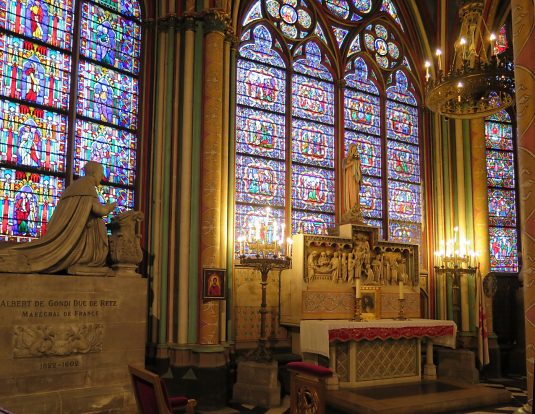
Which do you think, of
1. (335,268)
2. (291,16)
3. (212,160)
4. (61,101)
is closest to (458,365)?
(335,268)

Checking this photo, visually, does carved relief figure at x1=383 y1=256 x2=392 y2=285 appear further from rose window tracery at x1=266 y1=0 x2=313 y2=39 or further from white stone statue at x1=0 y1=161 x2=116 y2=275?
white stone statue at x1=0 y1=161 x2=116 y2=275

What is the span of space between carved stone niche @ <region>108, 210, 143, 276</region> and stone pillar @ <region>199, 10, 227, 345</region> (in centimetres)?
160

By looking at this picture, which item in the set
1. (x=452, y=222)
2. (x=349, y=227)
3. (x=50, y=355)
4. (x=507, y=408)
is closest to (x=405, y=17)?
(x=452, y=222)

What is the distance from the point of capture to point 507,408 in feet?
31.3

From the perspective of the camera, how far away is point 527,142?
17.5 ft

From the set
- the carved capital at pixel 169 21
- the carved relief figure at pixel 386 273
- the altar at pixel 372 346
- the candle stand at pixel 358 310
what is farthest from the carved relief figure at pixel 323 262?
the carved capital at pixel 169 21

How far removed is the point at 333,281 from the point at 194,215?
2.86 m

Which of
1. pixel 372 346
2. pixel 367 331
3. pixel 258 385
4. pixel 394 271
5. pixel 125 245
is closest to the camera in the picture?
pixel 125 245

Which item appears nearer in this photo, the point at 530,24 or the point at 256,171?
the point at 530,24

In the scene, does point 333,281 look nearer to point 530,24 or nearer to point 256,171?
point 256,171

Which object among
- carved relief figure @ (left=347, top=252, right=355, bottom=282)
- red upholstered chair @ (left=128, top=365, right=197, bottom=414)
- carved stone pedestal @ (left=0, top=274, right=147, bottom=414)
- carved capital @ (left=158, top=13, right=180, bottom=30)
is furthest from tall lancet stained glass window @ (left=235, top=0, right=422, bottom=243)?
red upholstered chair @ (left=128, top=365, right=197, bottom=414)

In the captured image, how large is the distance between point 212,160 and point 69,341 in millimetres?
3930

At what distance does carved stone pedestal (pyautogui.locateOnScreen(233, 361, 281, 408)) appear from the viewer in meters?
9.38

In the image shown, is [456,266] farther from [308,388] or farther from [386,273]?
[308,388]
